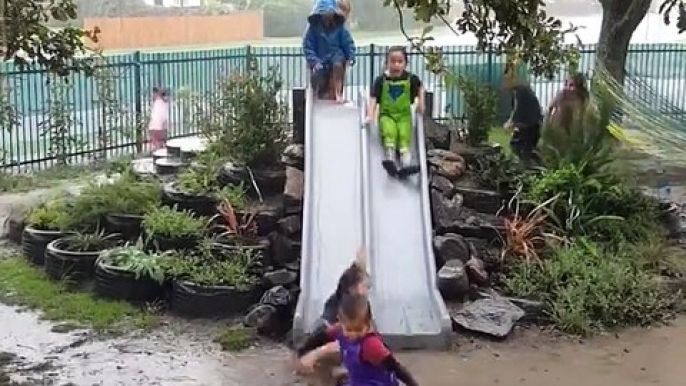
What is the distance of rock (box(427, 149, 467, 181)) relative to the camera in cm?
848

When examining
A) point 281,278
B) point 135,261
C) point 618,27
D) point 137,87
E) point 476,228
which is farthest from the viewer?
point 137,87

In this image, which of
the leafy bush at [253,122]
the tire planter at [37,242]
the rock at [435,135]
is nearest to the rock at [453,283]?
the leafy bush at [253,122]

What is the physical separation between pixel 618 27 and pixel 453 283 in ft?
24.2

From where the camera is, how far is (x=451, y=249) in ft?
24.0

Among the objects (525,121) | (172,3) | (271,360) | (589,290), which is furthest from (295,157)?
(172,3)

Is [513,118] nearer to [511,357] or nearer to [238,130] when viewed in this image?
[238,130]

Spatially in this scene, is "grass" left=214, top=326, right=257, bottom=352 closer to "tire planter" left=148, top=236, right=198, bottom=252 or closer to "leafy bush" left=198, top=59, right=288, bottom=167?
"tire planter" left=148, top=236, right=198, bottom=252

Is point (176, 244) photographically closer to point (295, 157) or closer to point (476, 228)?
point (295, 157)

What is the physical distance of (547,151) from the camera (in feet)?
28.3

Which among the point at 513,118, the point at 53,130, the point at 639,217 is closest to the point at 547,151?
the point at 639,217

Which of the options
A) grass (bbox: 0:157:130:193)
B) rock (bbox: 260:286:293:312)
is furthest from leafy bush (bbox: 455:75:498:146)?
grass (bbox: 0:157:130:193)

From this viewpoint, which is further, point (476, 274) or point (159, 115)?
point (159, 115)

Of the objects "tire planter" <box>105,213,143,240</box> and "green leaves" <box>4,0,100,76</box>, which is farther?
"tire planter" <box>105,213,143,240</box>

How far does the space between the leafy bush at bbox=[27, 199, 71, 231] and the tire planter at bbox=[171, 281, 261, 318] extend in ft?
5.77
